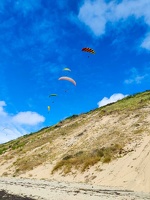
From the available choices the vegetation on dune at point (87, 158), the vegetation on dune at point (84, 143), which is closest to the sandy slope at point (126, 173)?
the vegetation on dune at point (87, 158)

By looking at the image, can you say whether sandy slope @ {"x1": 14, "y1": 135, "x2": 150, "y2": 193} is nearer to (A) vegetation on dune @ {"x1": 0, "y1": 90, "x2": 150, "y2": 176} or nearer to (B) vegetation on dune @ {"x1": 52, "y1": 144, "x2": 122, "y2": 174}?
(B) vegetation on dune @ {"x1": 52, "y1": 144, "x2": 122, "y2": 174}

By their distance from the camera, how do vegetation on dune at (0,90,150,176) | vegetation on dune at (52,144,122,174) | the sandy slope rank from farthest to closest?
vegetation on dune at (0,90,150,176) → vegetation on dune at (52,144,122,174) → the sandy slope

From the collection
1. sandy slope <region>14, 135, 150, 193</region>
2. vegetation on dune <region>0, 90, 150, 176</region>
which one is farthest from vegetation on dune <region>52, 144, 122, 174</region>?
sandy slope <region>14, 135, 150, 193</region>

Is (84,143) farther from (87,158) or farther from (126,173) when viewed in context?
(126,173)

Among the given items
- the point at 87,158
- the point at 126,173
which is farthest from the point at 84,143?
the point at 126,173

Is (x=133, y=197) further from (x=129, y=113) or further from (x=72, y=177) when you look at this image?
(x=129, y=113)

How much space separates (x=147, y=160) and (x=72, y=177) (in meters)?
9.98

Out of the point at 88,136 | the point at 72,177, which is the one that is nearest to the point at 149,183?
the point at 72,177

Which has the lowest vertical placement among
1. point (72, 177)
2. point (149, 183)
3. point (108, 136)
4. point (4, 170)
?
point (149, 183)

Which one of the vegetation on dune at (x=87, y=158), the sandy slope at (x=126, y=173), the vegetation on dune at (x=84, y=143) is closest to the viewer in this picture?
the sandy slope at (x=126, y=173)

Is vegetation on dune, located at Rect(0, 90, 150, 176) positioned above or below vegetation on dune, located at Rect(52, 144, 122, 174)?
above

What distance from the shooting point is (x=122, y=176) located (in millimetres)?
33906

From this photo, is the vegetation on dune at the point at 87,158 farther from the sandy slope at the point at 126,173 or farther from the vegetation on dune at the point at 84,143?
the sandy slope at the point at 126,173

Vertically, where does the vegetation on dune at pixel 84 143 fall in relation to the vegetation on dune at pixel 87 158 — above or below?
above
